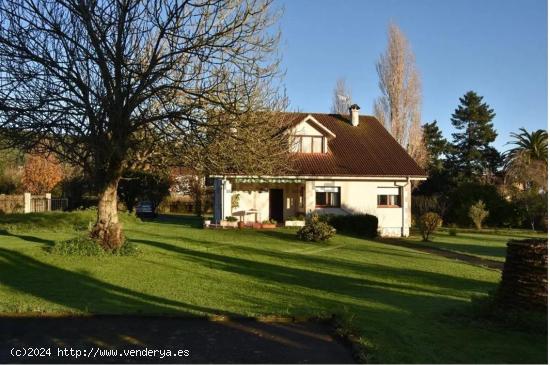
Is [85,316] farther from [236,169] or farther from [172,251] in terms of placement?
[172,251]

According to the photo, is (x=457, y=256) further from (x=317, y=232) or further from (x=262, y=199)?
(x=262, y=199)

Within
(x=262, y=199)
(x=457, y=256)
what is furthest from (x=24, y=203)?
(x=457, y=256)

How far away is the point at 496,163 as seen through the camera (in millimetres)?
55594

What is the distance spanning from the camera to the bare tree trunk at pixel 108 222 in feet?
52.1

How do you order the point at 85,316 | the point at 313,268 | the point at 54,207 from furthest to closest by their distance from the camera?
1. the point at 54,207
2. the point at 313,268
3. the point at 85,316

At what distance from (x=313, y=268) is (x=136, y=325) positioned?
7.52m

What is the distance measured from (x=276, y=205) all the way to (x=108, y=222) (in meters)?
16.2

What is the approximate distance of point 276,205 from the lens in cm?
3156

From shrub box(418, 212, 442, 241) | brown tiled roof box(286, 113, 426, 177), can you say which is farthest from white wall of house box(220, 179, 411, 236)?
shrub box(418, 212, 442, 241)

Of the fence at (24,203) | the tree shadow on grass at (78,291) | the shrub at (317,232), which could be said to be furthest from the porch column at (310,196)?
the fence at (24,203)

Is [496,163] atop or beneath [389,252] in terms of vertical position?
atop

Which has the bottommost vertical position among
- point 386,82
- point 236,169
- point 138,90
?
point 236,169

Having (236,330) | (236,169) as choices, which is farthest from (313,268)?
(236,330)

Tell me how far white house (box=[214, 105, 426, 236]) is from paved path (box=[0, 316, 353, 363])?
65.7ft
